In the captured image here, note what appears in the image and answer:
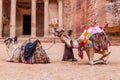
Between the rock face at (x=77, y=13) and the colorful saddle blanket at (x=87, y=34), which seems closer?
the colorful saddle blanket at (x=87, y=34)

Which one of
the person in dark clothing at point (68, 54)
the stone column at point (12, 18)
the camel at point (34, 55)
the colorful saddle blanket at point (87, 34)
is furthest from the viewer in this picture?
the stone column at point (12, 18)

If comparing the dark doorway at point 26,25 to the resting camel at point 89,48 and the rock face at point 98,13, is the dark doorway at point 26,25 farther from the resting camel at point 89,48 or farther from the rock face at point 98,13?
the resting camel at point 89,48

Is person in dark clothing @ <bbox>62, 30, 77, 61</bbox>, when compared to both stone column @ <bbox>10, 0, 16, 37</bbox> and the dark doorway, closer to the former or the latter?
stone column @ <bbox>10, 0, 16, 37</bbox>

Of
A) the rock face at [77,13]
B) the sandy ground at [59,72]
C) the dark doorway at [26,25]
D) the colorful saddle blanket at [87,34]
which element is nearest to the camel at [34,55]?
the sandy ground at [59,72]

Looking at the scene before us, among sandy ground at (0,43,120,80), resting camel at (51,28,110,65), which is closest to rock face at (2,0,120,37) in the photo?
resting camel at (51,28,110,65)

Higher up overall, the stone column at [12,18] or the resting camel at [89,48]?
the stone column at [12,18]

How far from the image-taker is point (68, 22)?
37344 millimetres

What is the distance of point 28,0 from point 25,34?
518cm

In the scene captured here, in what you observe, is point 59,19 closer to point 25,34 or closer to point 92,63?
point 25,34

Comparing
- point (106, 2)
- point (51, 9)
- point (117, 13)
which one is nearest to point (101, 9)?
point (106, 2)

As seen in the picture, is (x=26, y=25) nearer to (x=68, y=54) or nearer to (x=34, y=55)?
(x=68, y=54)

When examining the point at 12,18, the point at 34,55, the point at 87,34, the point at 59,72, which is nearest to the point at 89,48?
the point at 87,34

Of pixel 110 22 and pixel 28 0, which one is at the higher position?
pixel 28 0

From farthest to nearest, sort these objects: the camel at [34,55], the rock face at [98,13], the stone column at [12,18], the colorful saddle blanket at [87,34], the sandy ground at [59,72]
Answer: the stone column at [12,18]
the rock face at [98,13]
the camel at [34,55]
the colorful saddle blanket at [87,34]
the sandy ground at [59,72]
